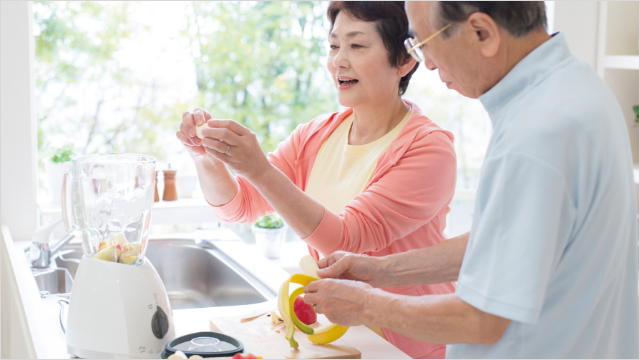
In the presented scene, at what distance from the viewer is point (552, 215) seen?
2.32ft

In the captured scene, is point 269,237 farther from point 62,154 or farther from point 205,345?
point 205,345

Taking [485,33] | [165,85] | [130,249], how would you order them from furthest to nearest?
[165,85] → [130,249] → [485,33]

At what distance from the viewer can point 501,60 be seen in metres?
0.82

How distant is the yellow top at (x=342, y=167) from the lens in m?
1.42

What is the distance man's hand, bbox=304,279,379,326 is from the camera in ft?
3.00

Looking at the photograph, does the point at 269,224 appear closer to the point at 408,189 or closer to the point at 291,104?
the point at 408,189

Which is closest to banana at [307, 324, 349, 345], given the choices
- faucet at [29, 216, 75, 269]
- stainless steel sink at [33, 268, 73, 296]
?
stainless steel sink at [33, 268, 73, 296]

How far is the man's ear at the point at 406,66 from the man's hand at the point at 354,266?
48 centimetres

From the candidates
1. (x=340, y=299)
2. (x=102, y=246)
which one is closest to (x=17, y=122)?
(x=102, y=246)

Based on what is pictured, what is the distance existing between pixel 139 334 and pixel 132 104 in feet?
14.4

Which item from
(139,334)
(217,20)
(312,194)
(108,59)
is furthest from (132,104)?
(139,334)

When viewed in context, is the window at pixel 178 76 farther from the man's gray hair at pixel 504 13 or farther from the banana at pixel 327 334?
the man's gray hair at pixel 504 13

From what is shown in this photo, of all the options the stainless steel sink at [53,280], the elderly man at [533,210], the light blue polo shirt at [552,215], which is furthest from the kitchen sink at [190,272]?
the light blue polo shirt at [552,215]

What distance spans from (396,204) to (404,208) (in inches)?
0.8
